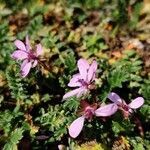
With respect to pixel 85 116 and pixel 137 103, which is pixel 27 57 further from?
pixel 137 103

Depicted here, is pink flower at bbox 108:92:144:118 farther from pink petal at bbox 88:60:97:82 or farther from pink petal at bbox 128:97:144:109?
pink petal at bbox 88:60:97:82

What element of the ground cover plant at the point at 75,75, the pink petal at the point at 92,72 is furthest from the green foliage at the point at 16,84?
the pink petal at the point at 92,72

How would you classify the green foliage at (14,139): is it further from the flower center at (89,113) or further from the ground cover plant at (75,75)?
the flower center at (89,113)

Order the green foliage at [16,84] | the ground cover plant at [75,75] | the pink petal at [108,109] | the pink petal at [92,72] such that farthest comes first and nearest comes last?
the green foliage at [16,84] < the ground cover plant at [75,75] < the pink petal at [92,72] < the pink petal at [108,109]

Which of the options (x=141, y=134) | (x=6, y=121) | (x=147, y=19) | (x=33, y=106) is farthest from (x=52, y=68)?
(x=147, y=19)

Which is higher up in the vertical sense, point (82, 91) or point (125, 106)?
point (82, 91)

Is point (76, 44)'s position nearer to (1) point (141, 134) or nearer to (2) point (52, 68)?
(2) point (52, 68)

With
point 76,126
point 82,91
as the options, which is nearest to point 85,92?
point 82,91

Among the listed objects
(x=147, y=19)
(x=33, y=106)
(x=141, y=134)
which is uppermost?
(x=147, y=19)
